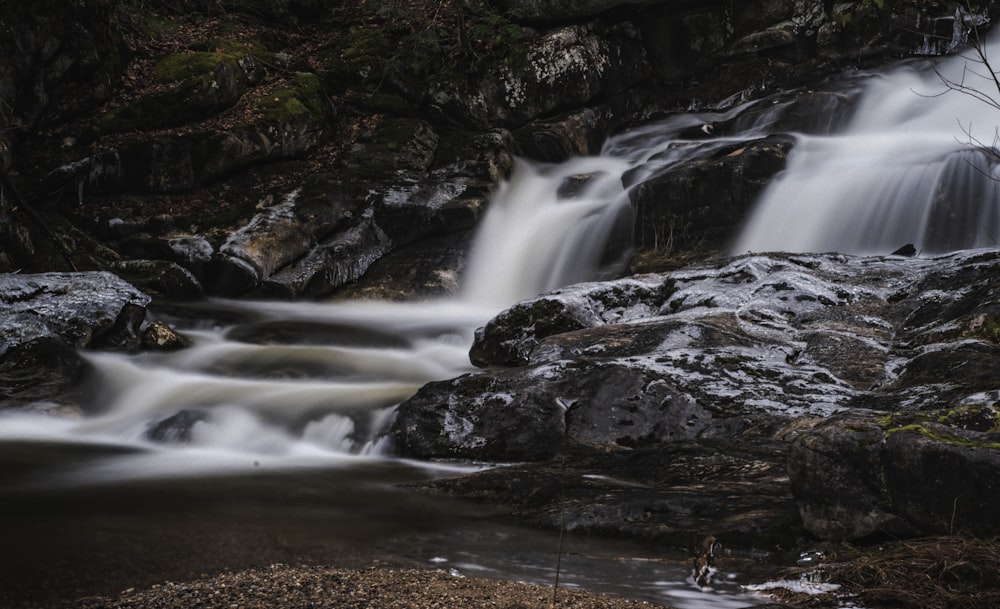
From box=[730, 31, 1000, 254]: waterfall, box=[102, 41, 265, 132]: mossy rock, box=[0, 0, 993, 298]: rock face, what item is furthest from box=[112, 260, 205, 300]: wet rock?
box=[730, 31, 1000, 254]: waterfall

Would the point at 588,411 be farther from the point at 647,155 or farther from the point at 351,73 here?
the point at 351,73

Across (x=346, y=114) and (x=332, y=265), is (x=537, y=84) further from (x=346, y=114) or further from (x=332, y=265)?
(x=332, y=265)

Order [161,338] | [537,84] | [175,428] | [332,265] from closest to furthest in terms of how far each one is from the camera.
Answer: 1. [175,428]
2. [161,338]
3. [332,265]
4. [537,84]

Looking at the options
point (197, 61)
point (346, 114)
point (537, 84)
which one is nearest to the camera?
point (197, 61)

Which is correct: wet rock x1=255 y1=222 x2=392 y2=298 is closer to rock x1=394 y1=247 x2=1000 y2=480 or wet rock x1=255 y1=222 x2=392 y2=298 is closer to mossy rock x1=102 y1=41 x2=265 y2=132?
mossy rock x1=102 y1=41 x2=265 y2=132

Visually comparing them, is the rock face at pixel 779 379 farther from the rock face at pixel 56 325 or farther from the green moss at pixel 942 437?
the rock face at pixel 56 325

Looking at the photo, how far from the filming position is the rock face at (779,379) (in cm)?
345

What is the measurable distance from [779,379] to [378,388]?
430 centimetres

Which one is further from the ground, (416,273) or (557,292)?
(416,273)

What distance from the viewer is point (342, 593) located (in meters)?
2.88

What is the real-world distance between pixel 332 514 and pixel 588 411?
7.57 ft

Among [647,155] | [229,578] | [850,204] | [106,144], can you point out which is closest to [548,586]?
[229,578]

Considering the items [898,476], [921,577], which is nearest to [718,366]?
[898,476]

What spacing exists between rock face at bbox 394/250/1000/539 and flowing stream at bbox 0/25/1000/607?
606mm
